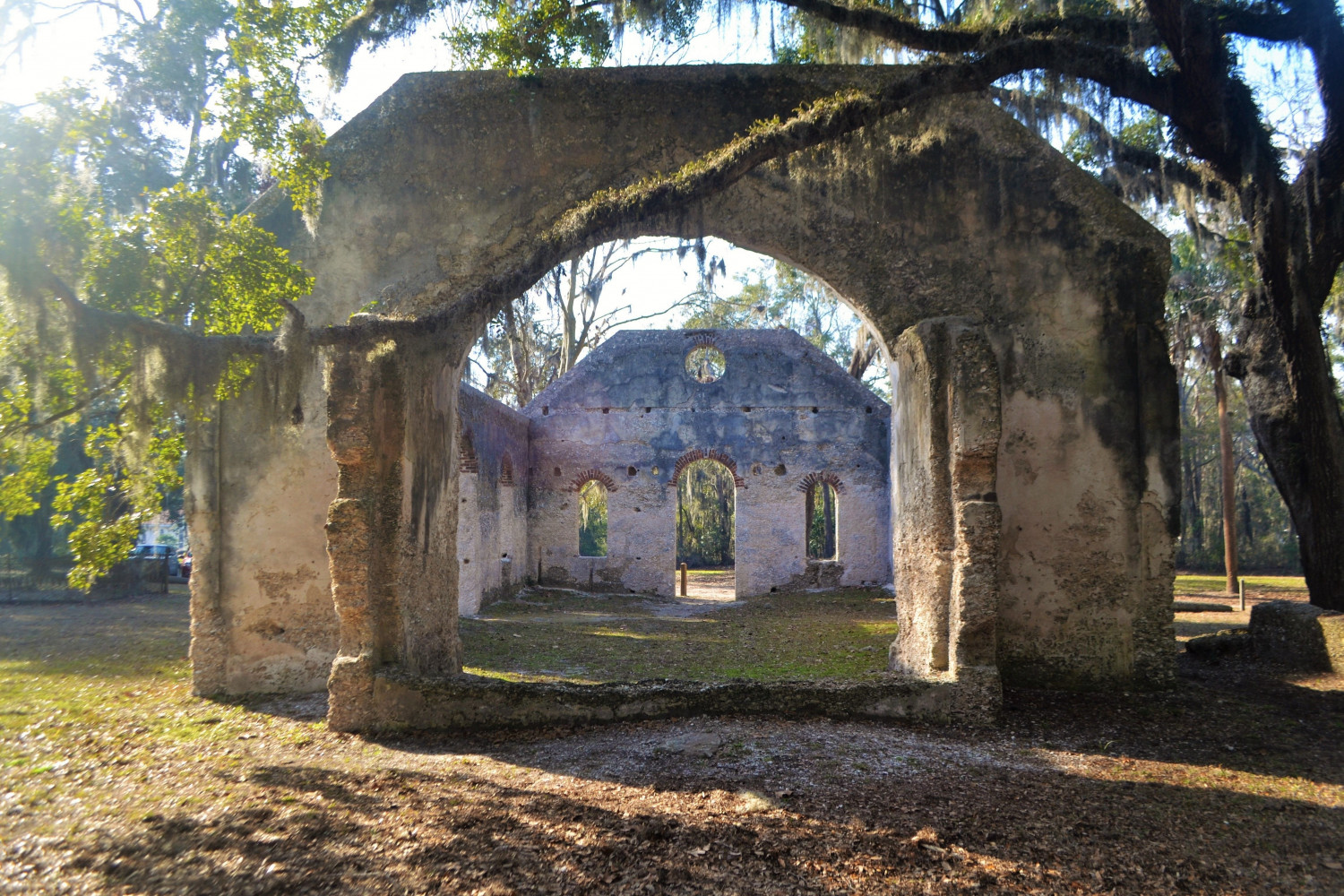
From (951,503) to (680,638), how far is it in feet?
20.2

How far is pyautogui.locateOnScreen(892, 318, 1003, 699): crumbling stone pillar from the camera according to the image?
5883mm

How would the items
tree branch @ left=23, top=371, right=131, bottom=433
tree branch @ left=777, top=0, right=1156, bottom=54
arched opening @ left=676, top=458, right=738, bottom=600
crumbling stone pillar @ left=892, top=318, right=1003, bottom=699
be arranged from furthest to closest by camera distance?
arched opening @ left=676, top=458, right=738, bottom=600 → tree branch @ left=777, top=0, right=1156, bottom=54 → crumbling stone pillar @ left=892, top=318, right=1003, bottom=699 → tree branch @ left=23, top=371, right=131, bottom=433

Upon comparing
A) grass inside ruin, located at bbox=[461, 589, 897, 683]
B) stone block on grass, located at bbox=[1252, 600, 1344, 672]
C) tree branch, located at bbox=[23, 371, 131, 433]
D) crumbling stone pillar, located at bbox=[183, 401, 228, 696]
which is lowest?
grass inside ruin, located at bbox=[461, 589, 897, 683]

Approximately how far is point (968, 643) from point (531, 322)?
2050 cm

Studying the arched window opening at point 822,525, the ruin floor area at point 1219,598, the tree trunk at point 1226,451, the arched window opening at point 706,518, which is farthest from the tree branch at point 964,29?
the arched window opening at point 706,518

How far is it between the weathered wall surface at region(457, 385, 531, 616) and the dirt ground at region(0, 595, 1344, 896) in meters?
6.76

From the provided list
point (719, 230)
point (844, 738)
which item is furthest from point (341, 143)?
point (844, 738)

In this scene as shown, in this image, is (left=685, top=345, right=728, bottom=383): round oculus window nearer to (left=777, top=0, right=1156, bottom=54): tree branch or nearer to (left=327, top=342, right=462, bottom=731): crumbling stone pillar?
(left=777, top=0, right=1156, bottom=54): tree branch

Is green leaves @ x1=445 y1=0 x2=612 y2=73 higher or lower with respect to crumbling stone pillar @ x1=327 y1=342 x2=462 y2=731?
higher

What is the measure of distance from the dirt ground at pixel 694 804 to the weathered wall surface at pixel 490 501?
6758 mm

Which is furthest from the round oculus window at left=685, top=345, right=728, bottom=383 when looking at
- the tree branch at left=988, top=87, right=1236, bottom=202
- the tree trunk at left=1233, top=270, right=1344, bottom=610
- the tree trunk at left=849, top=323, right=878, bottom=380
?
the tree trunk at left=1233, top=270, right=1344, bottom=610

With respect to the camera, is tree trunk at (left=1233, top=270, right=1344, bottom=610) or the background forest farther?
tree trunk at (left=1233, top=270, right=1344, bottom=610)

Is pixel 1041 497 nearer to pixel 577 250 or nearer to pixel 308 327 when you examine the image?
pixel 577 250

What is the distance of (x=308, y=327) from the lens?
22.2 feet
